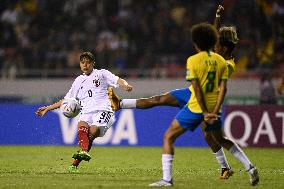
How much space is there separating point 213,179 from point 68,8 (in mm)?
15400

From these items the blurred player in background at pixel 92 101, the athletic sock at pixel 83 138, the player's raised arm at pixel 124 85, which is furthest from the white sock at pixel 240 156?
the athletic sock at pixel 83 138

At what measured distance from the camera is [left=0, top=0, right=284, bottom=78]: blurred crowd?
23.7 m

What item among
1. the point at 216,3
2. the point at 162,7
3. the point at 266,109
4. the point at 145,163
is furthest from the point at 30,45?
the point at 145,163

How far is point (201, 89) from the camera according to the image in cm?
1014

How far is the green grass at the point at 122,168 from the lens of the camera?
10914 mm

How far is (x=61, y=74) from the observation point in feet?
77.9

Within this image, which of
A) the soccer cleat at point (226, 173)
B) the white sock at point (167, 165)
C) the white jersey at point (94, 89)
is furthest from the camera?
the white jersey at point (94, 89)

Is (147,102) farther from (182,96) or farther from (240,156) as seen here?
(240,156)

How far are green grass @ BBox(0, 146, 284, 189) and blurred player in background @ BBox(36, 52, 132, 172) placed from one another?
67 cm

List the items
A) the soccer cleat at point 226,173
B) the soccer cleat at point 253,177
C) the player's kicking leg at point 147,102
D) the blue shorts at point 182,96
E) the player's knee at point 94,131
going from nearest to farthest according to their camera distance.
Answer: the soccer cleat at point 253,177, the blue shorts at point 182,96, the player's kicking leg at point 147,102, the soccer cleat at point 226,173, the player's knee at point 94,131

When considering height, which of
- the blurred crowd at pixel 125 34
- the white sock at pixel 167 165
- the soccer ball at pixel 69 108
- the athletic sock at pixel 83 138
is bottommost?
the white sock at pixel 167 165

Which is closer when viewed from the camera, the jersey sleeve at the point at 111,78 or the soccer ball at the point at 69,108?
the soccer ball at the point at 69,108

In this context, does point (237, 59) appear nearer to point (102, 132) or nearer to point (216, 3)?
point (216, 3)

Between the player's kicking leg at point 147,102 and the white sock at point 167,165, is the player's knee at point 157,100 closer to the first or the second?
the player's kicking leg at point 147,102
